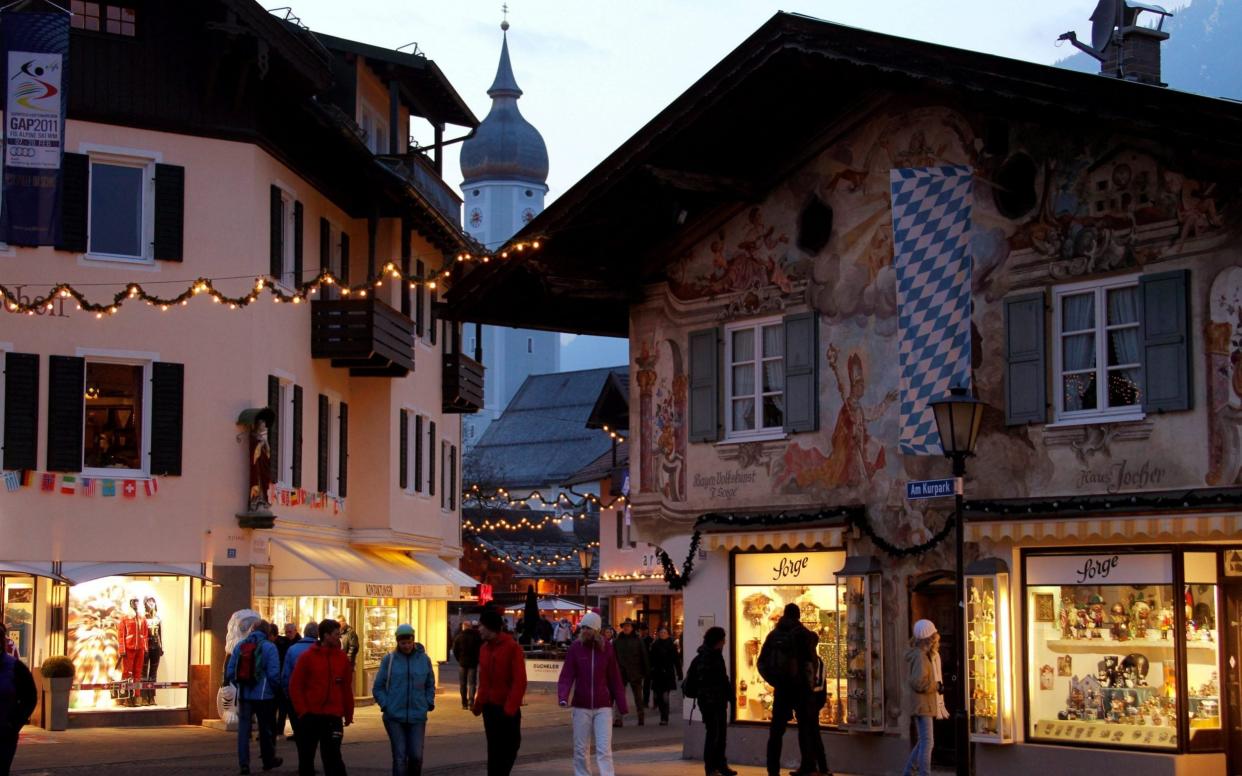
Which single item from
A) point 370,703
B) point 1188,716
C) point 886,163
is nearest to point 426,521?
point 370,703

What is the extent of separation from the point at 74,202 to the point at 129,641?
7.39m

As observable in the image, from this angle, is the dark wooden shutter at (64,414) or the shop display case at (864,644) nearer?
the shop display case at (864,644)

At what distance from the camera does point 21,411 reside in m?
30.8

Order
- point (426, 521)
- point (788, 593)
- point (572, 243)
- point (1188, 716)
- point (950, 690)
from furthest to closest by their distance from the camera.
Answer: point (426, 521)
point (572, 243)
point (788, 593)
point (950, 690)
point (1188, 716)

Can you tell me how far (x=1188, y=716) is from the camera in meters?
19.5

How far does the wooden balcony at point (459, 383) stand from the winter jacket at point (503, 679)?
1127 inches

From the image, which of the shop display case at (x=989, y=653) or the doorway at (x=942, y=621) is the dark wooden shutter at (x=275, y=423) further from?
the shop display case at (x=989, y=653)

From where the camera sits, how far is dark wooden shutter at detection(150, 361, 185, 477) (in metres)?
32.1

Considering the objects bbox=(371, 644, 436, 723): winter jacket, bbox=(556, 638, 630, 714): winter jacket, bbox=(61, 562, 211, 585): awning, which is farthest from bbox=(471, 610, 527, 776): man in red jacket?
bbox=(61, 562, 211, 585): awning

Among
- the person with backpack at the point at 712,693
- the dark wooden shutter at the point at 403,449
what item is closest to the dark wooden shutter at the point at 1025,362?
the person with backpack at the point at 712,693

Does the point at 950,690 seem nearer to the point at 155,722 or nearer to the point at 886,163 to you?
the point at 886,163

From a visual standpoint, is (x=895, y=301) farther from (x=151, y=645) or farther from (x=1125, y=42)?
(x=151, y=645)

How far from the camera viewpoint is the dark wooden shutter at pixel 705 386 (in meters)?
24.9

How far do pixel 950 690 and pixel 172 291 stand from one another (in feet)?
53.4
